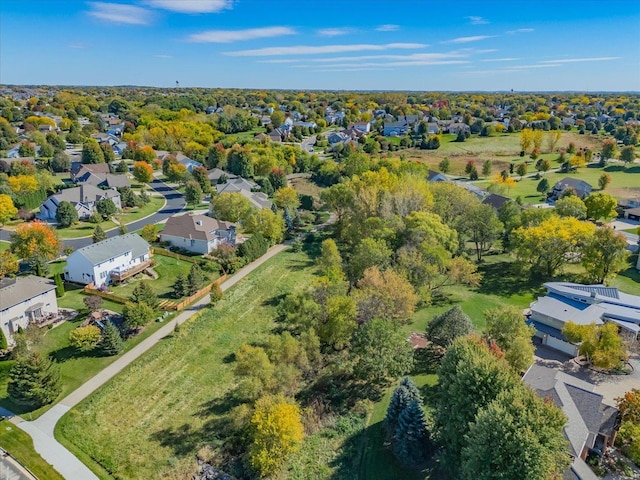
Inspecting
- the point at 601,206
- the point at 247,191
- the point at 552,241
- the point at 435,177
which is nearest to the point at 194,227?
the point at 247,191

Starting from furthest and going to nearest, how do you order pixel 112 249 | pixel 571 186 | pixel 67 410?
pixel 571 186, pixel 112 249, pixel 67 410

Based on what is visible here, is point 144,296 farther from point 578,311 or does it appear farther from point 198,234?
point 578,311

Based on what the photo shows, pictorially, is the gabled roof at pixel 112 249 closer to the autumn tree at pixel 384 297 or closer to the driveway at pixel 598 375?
the autumn tree at pixel 384 297

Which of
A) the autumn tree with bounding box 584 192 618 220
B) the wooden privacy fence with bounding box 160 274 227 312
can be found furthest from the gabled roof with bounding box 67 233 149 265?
the autumn tree with bounding box 584 192 618 220

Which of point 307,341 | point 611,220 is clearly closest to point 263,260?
point 307,341

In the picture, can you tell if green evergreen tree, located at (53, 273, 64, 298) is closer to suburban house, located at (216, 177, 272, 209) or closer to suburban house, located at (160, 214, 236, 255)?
suburban house, located at (160, 214, 236, 255)

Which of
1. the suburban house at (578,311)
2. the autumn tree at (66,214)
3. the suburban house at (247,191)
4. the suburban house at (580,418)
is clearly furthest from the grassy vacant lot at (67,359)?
the suburban house at (578,311)

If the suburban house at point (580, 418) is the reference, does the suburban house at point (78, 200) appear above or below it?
above
